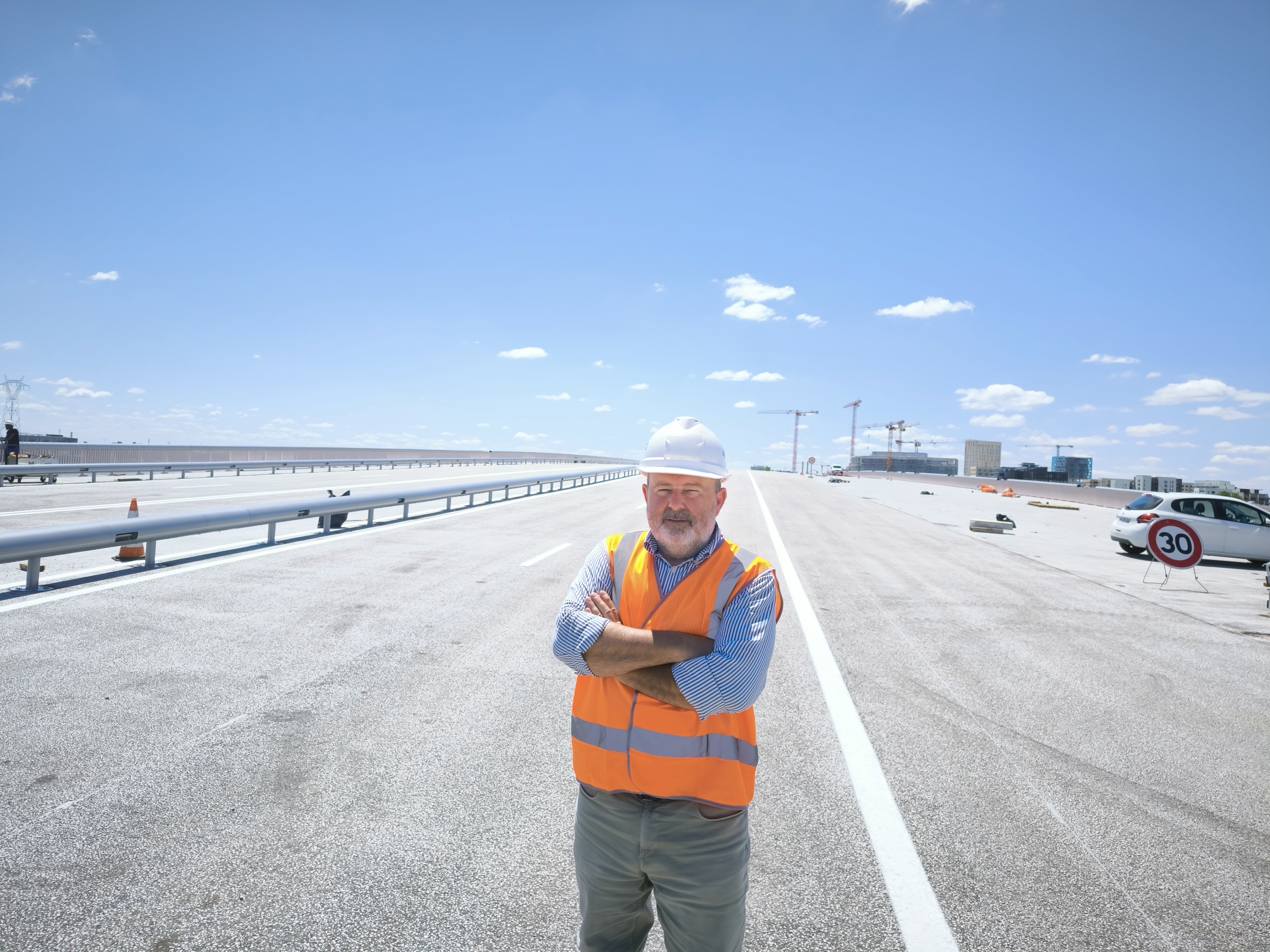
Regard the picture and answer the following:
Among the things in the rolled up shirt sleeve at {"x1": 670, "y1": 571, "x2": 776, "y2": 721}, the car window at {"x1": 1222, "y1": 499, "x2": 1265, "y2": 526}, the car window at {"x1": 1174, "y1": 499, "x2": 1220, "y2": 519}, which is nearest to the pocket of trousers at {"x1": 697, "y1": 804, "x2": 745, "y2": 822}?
→ the rolled up shirt sleeve at {"x1": 670, "y1": 571, "x2": 776, "y2": 721}

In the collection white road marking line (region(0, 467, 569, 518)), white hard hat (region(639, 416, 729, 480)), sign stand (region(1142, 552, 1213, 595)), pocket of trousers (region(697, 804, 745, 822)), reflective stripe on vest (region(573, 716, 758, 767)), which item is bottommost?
sign stand (region(1142, 552, 1213, 595))

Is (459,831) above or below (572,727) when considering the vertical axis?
below

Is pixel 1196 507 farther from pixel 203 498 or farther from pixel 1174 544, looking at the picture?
pixel 203 498

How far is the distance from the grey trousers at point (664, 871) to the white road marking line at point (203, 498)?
16142 mm

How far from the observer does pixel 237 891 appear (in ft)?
9.43

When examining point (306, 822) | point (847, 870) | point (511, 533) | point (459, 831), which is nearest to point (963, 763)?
point (847, 870)

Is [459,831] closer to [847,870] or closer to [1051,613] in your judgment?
[847,870]

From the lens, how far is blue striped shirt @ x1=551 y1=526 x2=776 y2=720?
2129 millimetres

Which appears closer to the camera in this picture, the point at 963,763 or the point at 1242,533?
the point at 963,763

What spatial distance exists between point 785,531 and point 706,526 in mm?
15721

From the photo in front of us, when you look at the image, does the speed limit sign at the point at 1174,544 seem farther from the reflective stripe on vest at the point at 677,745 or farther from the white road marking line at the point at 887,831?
the reflective stripe on vest at the point at 677,745

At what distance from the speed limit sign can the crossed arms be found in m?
12.0

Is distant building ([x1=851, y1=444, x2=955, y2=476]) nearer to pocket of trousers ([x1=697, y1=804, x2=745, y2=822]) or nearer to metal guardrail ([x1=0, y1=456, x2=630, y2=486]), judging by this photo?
metal guardrail ([x1=0, y1=456, x2=630, y2=486])

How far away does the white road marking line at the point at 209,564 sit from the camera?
7320mm
